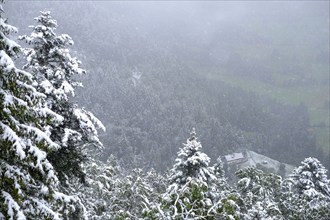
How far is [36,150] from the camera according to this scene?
8.28 metres

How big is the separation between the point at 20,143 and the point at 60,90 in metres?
4.78

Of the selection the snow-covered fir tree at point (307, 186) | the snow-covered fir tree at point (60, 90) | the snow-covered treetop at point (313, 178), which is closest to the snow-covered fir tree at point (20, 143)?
the snow-covered fir tree at point (60, 90)

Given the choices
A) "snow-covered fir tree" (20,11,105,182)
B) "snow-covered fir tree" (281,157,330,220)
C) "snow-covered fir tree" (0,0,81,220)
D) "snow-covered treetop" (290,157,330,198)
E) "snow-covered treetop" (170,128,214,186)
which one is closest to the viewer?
Result: "snow-covered fir tree" (0,0,81,220)

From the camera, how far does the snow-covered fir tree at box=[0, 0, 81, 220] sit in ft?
25.8

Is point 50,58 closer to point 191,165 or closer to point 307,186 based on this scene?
point 191,165

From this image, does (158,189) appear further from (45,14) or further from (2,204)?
(2,204)

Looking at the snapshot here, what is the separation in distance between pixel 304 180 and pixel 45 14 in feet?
76.1

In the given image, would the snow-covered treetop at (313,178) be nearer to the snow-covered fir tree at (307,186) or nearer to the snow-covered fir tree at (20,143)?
the snow-covered fir tree at (307,186)

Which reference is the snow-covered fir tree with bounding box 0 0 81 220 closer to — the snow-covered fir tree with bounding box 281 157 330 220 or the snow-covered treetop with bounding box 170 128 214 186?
the snow-covered treetop with bounding box 170 128 214 186

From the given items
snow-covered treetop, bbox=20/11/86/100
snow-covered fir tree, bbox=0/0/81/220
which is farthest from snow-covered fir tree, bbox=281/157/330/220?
snow-covered fir tree, bbox=0/0/81/220

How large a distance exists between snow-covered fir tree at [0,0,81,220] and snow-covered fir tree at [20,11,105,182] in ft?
11.0

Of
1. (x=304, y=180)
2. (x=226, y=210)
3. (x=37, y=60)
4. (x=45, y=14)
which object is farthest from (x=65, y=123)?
(x=304, y=180)

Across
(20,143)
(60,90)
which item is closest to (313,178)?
(60,90)

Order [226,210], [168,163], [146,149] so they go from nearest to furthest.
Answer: [226,210]
[168,163]
[146,149]
